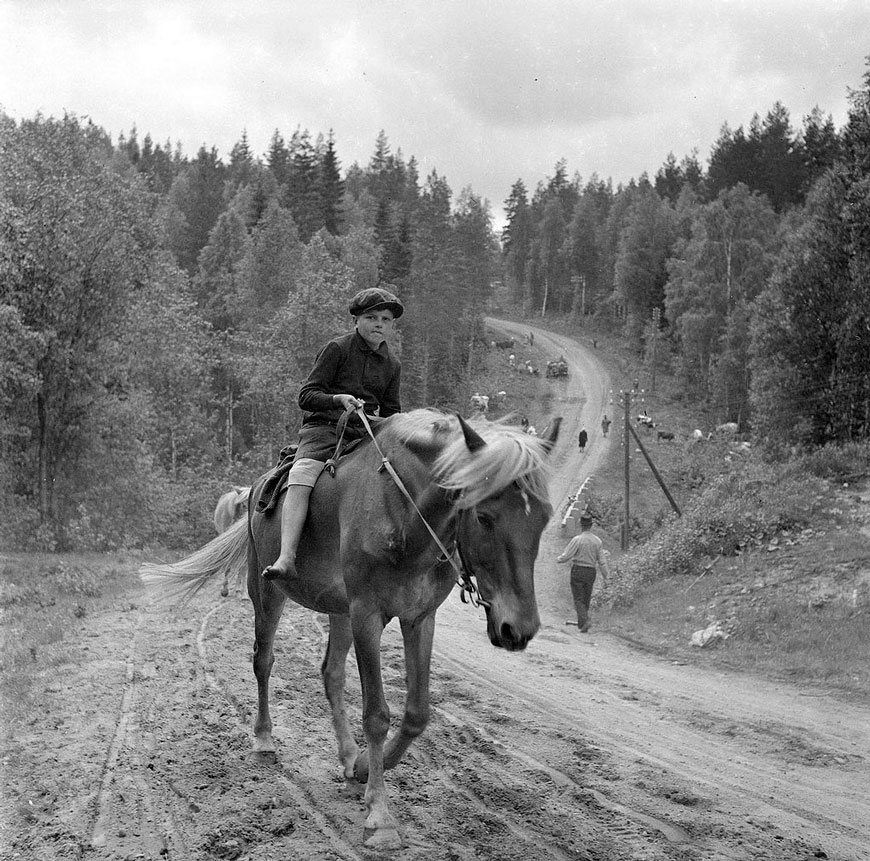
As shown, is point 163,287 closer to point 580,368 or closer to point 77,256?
point 77,256

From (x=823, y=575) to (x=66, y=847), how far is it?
1340cm

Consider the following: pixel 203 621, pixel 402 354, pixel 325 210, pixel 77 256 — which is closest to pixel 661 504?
pixel 402 354

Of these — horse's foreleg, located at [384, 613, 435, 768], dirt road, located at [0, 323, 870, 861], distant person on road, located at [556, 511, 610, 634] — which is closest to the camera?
dirt road, located at [0, 323, 870, 861]

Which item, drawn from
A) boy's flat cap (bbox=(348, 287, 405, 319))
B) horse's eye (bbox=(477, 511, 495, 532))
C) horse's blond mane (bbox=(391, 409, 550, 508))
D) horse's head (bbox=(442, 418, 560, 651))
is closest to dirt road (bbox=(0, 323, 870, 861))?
horse's head (bbox=(442, 418, 560, 651))

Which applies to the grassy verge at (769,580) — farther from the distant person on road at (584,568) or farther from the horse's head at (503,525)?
the horse's head at (503,525)

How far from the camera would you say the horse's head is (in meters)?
4.26

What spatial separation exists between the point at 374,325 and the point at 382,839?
3283mm

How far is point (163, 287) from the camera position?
33125 millimetres

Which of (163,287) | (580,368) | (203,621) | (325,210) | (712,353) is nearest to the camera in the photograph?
(203,621)

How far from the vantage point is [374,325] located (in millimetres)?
5887

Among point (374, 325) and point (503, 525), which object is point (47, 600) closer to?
point (374, 325)

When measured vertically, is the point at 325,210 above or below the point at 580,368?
above

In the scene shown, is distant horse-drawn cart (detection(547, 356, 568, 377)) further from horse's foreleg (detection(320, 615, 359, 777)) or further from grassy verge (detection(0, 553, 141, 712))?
horse's foreleg (detection(320, 615, 359, 777))

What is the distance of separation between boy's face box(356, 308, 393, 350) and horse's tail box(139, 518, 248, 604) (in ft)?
7.94
